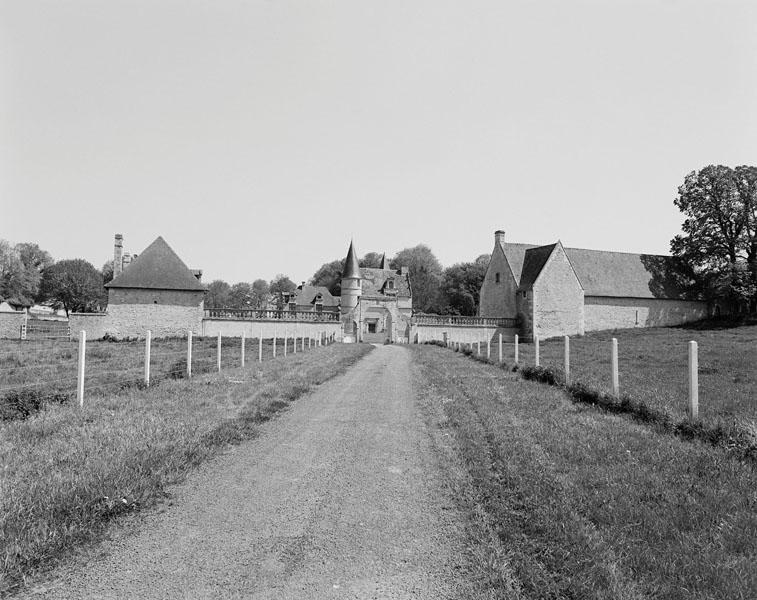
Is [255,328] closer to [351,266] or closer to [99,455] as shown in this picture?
[351,266]

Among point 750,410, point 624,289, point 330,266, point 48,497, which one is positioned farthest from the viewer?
point 330,266

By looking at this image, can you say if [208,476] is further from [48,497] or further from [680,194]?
[680,194]

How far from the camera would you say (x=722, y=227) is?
144 ft

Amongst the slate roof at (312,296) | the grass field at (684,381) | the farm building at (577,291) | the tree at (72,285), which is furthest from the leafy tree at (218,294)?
the grass field at (684,381)

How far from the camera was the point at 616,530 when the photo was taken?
3.44 m

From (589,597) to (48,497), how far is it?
388 cm

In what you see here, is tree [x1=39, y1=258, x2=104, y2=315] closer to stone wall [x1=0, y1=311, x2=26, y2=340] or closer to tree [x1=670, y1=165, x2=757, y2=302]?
stone wall [x1=0, y1=311, x2=26, y2=340]

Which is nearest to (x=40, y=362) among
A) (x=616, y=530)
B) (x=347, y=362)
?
(x=347, y=362)

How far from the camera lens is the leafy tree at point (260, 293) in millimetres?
99688

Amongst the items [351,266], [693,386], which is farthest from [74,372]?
[351,266]

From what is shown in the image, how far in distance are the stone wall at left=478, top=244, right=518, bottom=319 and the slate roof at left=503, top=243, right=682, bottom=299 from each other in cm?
79

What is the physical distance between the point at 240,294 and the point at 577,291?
255 ft

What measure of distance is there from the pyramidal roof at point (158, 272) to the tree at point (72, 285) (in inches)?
1906

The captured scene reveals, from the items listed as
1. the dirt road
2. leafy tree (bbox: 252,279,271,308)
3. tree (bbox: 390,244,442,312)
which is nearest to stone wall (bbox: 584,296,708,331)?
tree (bbox: 390,244,442,312)
